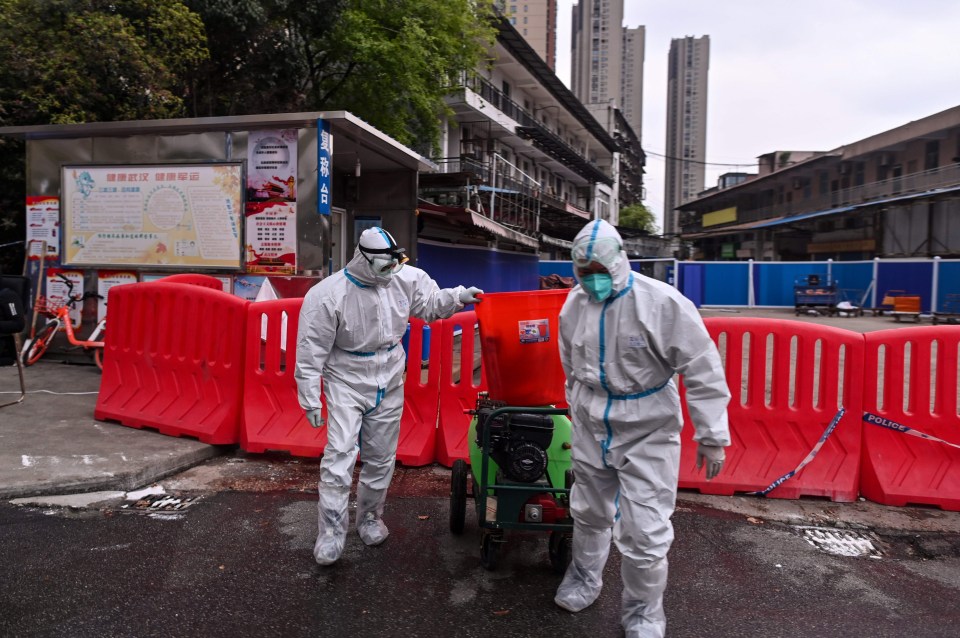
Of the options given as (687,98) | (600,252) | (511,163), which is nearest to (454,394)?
(600,252)

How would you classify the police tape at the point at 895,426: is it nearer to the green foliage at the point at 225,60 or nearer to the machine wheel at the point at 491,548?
the machine wheel at the point at 491,548

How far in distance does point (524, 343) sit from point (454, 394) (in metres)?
1.76

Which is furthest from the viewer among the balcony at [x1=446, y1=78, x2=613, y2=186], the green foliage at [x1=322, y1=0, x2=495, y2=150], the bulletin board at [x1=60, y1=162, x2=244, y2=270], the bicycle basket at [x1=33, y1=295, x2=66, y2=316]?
the balcony at [x1=446, y1=78, x2=613, y2=186]

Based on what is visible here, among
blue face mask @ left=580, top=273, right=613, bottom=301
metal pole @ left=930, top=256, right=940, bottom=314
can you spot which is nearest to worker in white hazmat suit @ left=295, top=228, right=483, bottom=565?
blue face mask @ left=580, top=273, right=613, bottom=301

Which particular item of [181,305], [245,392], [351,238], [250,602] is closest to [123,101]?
[351,238]

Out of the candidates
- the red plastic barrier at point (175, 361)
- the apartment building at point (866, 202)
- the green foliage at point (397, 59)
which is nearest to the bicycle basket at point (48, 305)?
the red plastic barrier at point (175, 361)

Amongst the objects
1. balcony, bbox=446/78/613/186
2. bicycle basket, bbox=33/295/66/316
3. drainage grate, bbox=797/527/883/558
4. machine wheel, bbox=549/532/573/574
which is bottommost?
drainage grate, bbox=797/527/883/558

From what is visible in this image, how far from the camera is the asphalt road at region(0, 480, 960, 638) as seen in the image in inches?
117

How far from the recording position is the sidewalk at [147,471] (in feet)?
14.6

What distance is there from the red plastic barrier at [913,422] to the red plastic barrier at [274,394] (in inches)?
156

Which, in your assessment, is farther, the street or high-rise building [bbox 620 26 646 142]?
high-rise building [bbox 620 26 646 142]

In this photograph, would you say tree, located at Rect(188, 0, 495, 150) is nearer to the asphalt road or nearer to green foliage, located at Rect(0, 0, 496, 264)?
green foliage, located at Rect(0, 0, 496, 264)

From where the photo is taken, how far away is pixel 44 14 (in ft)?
36.1

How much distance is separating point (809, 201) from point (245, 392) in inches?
1901
